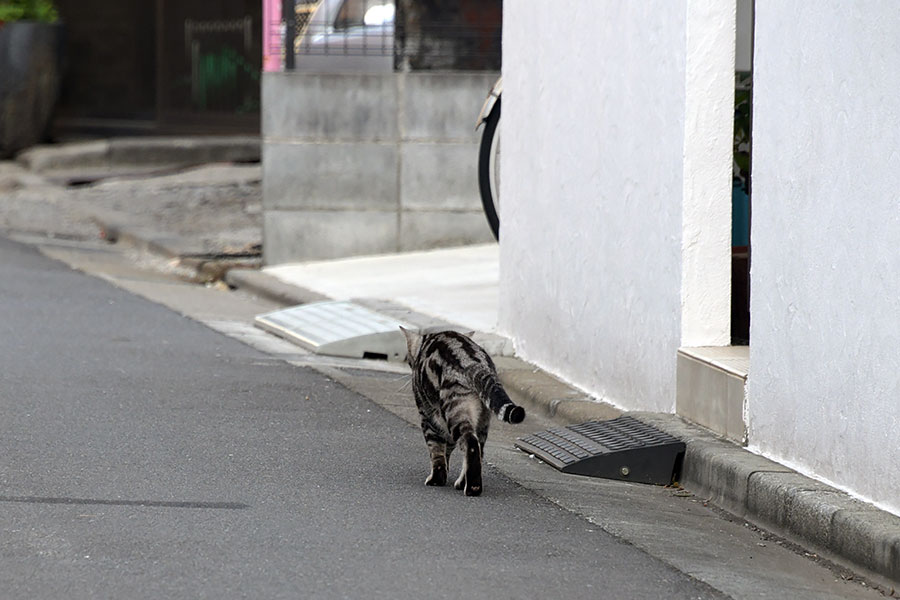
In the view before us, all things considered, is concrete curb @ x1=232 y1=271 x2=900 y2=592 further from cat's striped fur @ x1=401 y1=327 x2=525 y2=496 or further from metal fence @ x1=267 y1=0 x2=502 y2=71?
metal fence @ x1=267 y1=0 x2=502 y2=71

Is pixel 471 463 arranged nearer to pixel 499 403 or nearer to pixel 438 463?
pixel 438 463

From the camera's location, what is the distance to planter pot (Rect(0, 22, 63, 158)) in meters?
19.8

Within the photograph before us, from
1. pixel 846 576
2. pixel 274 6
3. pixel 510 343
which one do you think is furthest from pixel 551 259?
pixel 274 6

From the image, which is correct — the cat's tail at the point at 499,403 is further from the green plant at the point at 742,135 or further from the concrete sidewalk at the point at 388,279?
the green plant at the point at 742,135

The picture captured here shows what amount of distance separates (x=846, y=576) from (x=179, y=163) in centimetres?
1549

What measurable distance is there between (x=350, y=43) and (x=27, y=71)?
8488 mm

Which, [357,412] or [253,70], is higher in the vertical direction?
[253,70]

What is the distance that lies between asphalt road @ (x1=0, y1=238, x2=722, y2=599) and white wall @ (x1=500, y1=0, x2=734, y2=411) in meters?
1.15

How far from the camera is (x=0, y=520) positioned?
4953 mm

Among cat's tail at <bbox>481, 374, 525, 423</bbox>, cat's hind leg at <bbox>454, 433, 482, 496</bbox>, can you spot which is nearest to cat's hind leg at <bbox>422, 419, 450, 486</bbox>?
cat's hind leg at <bbox>454, 433, 482, 496</bbox>

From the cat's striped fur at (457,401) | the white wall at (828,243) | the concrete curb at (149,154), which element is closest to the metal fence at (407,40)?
the concrete curb at (149,154)

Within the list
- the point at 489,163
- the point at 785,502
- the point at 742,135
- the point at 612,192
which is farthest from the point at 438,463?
the point at 489,163

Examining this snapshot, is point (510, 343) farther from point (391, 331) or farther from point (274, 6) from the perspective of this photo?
point (274, 6)

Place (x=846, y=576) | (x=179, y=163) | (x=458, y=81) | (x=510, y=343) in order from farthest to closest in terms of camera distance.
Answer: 1. (x=179, y=163)
2. (x=458, y=81)
3. (x=510, y=343)
4. (x=846, y=576)
